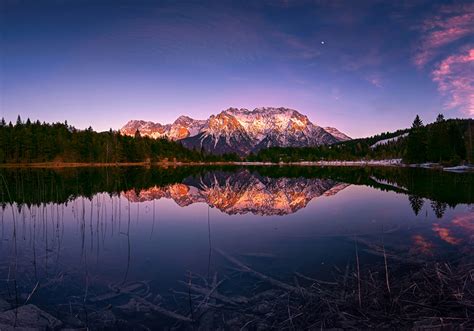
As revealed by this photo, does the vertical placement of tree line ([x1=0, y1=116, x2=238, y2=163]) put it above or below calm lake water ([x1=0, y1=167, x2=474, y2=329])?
above

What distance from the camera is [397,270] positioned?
12562 millimetres

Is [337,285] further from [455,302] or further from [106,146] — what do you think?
[106,146]

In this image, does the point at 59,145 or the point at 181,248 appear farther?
the point at 59,145

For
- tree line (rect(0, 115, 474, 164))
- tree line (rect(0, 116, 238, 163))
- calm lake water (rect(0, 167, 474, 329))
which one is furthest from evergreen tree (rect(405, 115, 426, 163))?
tree line (rect(0, 116, 238, 163))

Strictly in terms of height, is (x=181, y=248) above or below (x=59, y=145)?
below

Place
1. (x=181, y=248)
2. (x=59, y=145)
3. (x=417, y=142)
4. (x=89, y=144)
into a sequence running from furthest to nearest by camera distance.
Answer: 1. (x=89, y=144)
2. (x=59, y=145)
3. (x=417, y=142)
4. (x=181, y=248)

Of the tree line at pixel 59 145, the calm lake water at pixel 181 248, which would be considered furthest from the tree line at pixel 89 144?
the calm lake water at pixel 181 248

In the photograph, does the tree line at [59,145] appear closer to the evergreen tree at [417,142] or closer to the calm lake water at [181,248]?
the calm lake water at [181,248]

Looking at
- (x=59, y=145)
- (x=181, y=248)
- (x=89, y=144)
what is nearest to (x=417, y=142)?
(x=181, y=248)

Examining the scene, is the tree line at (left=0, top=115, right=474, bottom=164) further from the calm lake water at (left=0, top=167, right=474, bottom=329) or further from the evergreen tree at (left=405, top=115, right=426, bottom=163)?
the calm lake water at (left=0, top=167, right=474, bottom=329)

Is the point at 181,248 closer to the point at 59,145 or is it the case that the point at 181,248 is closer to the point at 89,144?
the point at 59,145

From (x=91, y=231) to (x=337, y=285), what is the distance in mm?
14858

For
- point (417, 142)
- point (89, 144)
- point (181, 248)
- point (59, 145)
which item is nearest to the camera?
point (181, 248)

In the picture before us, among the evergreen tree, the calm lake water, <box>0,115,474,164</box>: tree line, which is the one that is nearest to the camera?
the calm lake water
